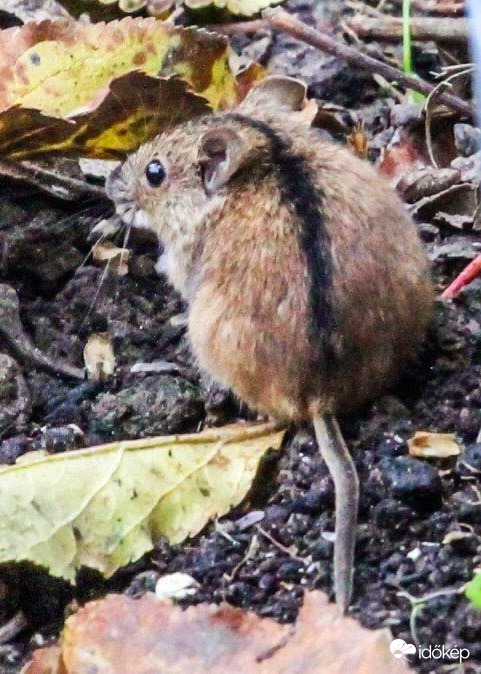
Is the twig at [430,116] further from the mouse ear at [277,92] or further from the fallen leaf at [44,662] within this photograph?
the fallen leaf at [44,662]

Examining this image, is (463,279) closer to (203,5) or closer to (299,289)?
(299,289)

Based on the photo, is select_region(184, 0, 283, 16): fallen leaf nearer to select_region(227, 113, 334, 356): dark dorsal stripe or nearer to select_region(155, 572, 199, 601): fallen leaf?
select_region(227, 113, 334, 356): dark dorsal stripe

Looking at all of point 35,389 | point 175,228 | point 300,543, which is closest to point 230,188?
point 175,228

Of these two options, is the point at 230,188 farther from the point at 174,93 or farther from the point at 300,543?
the point at 300,543

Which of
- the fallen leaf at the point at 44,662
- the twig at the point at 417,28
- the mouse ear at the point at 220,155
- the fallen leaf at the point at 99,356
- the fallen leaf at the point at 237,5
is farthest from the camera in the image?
the fallen leaf at the point at 237,5

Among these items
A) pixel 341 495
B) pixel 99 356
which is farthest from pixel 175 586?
pixel 99 356

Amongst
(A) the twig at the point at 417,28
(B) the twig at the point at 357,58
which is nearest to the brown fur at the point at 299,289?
(B) the twig at the point at 357,58
